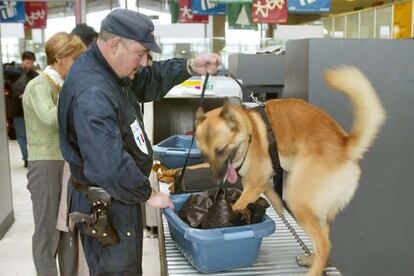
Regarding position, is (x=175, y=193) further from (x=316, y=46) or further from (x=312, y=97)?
(x=316, y=46)

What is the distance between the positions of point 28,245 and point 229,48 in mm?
6297

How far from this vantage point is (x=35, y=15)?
970 centimetres

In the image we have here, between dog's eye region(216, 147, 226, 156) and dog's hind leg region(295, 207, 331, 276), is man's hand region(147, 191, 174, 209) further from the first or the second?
dog's hind leg region(295, 207, 331, 276)

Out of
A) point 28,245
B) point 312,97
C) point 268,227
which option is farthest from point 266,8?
point 268,227

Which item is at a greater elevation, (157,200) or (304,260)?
(157,200)

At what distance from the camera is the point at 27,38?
34.8ft

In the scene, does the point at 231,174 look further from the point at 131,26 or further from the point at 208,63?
the point at 131,26

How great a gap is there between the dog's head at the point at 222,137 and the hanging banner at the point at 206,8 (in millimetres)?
7519

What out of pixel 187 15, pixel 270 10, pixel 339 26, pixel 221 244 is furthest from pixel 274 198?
pixel 339 26

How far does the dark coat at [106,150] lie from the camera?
4.61ft

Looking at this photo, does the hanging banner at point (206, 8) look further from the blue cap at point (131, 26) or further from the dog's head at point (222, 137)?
the dog's head at point (222, 137)

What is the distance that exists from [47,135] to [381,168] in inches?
71.0

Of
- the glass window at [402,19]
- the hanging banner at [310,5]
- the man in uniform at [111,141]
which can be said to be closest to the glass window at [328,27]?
the hanging banner at [310,5]

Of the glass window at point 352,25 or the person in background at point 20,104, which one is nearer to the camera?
the person in background at point 20,104
